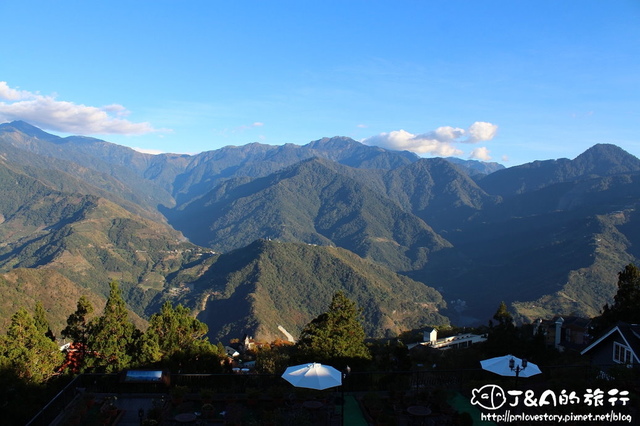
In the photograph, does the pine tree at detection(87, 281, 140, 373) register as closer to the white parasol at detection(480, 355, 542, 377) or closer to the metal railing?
the metal railing

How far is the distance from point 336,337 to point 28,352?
603 inches

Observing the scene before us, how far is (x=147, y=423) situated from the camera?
1327cm

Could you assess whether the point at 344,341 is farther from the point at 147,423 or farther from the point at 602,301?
the point at 602,301

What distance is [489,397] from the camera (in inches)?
595

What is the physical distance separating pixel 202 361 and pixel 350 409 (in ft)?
34.4

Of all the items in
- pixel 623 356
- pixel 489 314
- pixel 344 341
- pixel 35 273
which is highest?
pixel 623 356

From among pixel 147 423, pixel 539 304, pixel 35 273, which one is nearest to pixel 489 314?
pixel 539 304

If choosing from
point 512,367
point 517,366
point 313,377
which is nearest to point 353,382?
point 313,377

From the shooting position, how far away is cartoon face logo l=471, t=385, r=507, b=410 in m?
14.8

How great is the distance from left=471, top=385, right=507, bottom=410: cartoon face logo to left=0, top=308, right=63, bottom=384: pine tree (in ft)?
56.5

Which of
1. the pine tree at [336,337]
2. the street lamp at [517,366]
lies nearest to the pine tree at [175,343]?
the pine tree at [336,337]

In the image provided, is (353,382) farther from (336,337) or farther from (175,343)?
(175,343)

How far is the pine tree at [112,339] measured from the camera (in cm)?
2225

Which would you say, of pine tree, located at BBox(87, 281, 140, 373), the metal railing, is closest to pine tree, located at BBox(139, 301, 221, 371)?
pine tree, located at BBox(87, 281, 140, 373)
